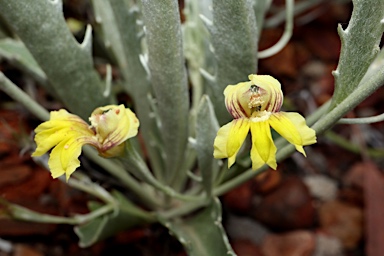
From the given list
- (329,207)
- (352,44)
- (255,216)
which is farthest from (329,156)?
(352,44)

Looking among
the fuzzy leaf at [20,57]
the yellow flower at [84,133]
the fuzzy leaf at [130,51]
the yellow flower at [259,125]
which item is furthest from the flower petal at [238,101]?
the fuzzy leaf at [20,57]

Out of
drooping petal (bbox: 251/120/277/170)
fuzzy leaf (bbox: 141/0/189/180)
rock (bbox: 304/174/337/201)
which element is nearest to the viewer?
drooping petal (bbox: 251/120/277/170)

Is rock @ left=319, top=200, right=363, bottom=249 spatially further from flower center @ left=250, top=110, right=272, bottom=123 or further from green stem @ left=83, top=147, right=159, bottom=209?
flower center @ left=250, top=110, right=272, bottom=123

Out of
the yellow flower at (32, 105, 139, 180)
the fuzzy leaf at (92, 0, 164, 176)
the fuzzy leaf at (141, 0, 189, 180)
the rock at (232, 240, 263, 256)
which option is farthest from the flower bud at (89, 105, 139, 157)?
the rock at (232, 240, 263, 256)

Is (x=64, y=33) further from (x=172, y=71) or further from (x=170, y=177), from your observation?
(x=170, y=177)

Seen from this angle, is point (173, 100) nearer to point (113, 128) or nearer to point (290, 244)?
point (113, 128)

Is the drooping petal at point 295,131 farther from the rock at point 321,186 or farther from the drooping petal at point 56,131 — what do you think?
the rock at point 321,186

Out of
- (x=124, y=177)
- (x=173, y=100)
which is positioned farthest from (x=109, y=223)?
(x=173, y=100)
